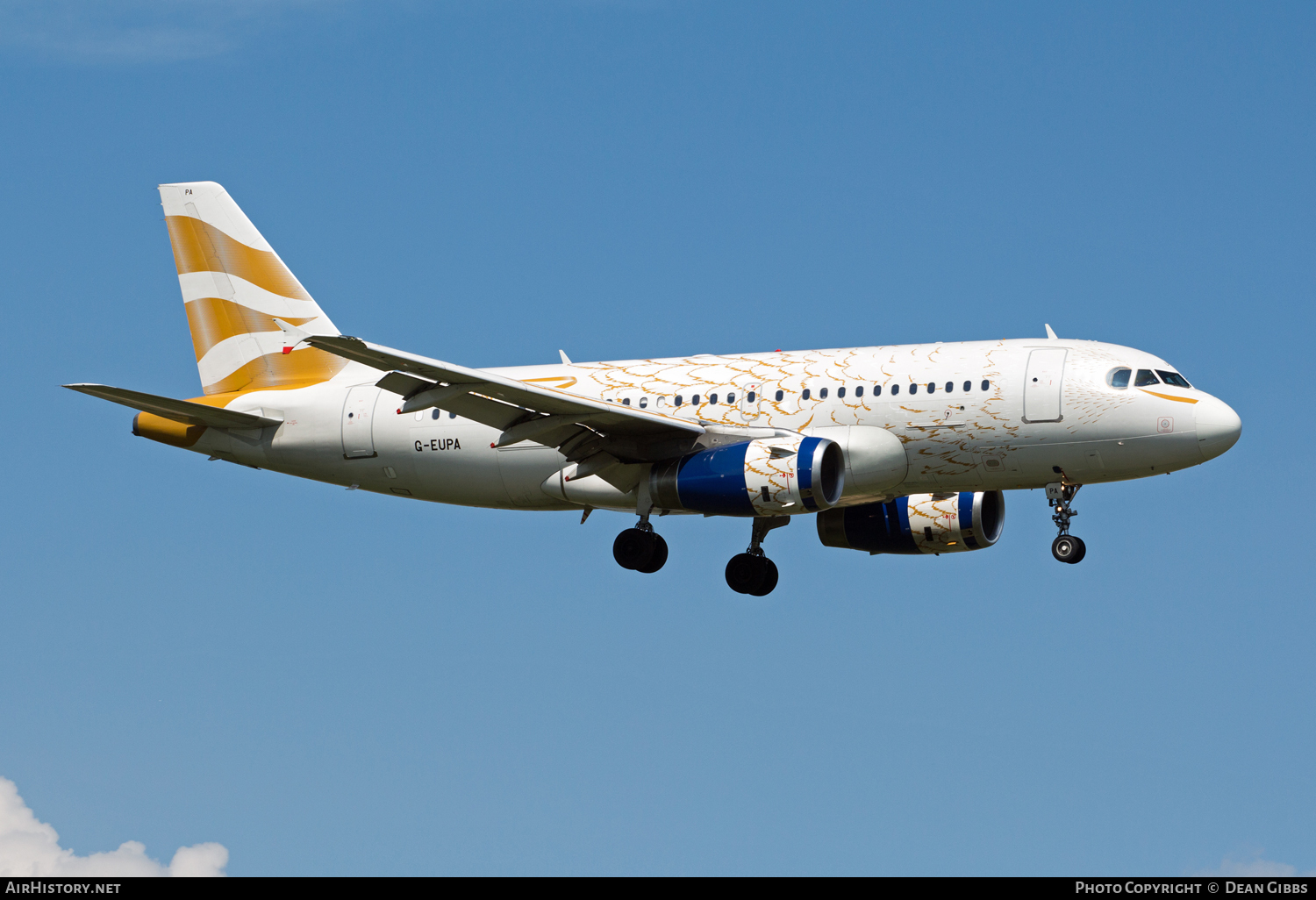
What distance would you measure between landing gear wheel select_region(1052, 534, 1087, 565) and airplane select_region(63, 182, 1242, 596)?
4 cm

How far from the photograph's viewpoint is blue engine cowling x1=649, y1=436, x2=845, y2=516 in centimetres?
3488

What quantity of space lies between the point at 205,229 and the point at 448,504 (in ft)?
33.6

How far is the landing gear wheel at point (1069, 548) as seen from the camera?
36.5 metres

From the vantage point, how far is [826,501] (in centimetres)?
3525

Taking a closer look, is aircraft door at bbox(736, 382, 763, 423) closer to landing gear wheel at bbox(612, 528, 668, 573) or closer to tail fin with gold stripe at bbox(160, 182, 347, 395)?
landing gear wheel at bbox(612, 528, 668, 573)

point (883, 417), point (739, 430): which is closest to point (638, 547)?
point (739, 430)

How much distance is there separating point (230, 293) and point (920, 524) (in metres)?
18.5

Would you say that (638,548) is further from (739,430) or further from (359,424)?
(359,424)

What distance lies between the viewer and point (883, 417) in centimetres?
3625

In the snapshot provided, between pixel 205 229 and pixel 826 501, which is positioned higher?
pixel 205 229

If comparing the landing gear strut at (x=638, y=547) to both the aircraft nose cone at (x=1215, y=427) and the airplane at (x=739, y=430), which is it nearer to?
the airplane at (x=739, y=430)
